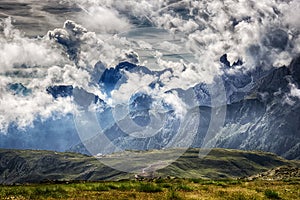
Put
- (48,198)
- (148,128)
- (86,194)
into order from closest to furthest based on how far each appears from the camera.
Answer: (48,198), (86,194), (148,128)

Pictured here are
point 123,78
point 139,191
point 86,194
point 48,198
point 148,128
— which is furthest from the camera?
point 148,128

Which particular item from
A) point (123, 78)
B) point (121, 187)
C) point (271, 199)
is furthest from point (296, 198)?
point (123, 78)

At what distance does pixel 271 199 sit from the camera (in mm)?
32031

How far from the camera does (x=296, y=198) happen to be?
3269cm

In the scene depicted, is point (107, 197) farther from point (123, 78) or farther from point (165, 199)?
point (123, 78)

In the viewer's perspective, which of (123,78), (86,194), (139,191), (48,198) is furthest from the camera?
(123,78)

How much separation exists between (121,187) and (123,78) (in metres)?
45.1

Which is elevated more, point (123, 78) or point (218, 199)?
point (123, 78)

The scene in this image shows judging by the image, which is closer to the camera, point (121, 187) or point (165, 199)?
point (165, 199)

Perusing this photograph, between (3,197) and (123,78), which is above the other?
(123,78)

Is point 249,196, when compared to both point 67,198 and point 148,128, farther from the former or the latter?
point 148,128

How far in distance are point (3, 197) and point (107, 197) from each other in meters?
7.28

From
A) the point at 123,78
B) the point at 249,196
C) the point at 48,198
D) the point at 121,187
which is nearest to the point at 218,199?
the point at 249,196

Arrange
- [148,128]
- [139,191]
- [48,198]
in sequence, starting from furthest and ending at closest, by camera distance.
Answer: [148,128] < [139,191] < [48,198]
